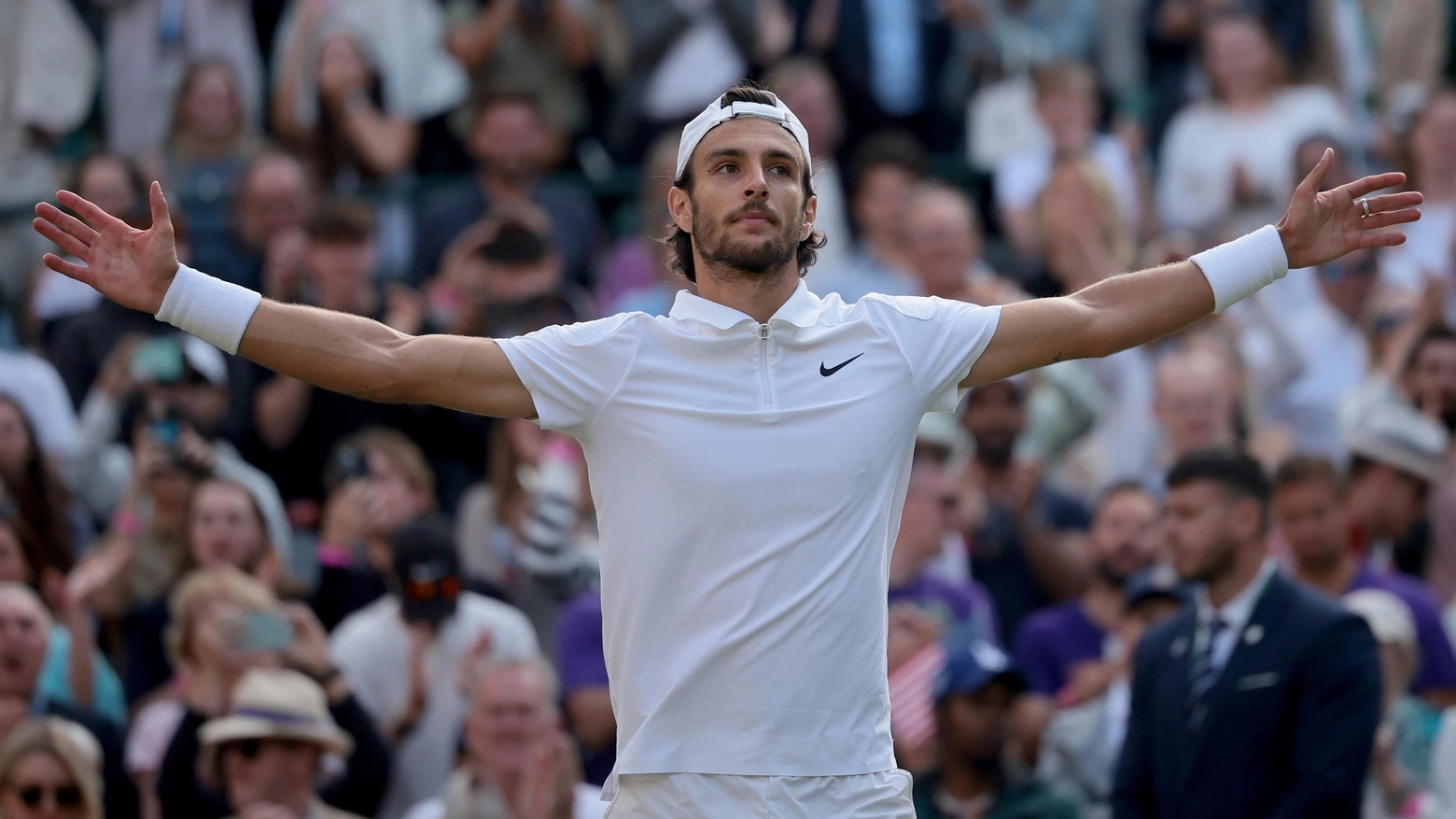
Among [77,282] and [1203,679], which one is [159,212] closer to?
[1203,679]

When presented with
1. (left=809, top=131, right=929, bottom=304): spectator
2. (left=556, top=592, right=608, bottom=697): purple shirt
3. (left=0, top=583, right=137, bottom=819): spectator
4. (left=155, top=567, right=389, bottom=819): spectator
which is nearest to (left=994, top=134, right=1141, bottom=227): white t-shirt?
(left=809, top=131, right=929, bottom=304): spectator

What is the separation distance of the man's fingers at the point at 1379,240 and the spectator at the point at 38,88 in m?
8.81

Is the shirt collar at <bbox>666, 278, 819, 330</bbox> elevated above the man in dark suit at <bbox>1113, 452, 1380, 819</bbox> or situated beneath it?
elevated above

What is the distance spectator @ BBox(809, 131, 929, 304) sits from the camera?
37.0 feet

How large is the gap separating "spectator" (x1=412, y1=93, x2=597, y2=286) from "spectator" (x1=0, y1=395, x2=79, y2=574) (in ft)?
8.74

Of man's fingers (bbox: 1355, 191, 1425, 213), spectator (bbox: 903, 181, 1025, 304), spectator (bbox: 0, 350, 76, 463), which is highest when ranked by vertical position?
spectator (bbox: 903, 181, 1025, 304)

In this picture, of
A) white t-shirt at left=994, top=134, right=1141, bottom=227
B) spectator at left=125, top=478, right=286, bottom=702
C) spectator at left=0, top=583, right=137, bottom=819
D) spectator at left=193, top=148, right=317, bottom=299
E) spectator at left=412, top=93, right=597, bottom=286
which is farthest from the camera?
white t-shirt at left=994, top=134, right=1141, bottom=227

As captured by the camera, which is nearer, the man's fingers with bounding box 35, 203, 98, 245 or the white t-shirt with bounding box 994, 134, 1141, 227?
the man's fingers with bounding box 35, 203, 98, 245

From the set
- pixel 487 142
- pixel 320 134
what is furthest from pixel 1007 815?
pixel 320 134

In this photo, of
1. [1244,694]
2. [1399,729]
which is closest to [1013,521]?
[1399,729]

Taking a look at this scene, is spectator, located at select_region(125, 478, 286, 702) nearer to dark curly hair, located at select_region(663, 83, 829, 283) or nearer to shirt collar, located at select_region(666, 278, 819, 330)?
dark curly hair, located at select_region(663, 83, 829, 283)

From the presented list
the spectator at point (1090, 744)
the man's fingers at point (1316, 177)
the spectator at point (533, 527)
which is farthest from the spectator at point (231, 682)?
the man's fingers at point (1316, 177)

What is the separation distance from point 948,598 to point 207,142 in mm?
5669

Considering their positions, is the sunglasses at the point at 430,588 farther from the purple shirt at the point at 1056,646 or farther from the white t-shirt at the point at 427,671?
the purple shirt at the point at 1056,646
